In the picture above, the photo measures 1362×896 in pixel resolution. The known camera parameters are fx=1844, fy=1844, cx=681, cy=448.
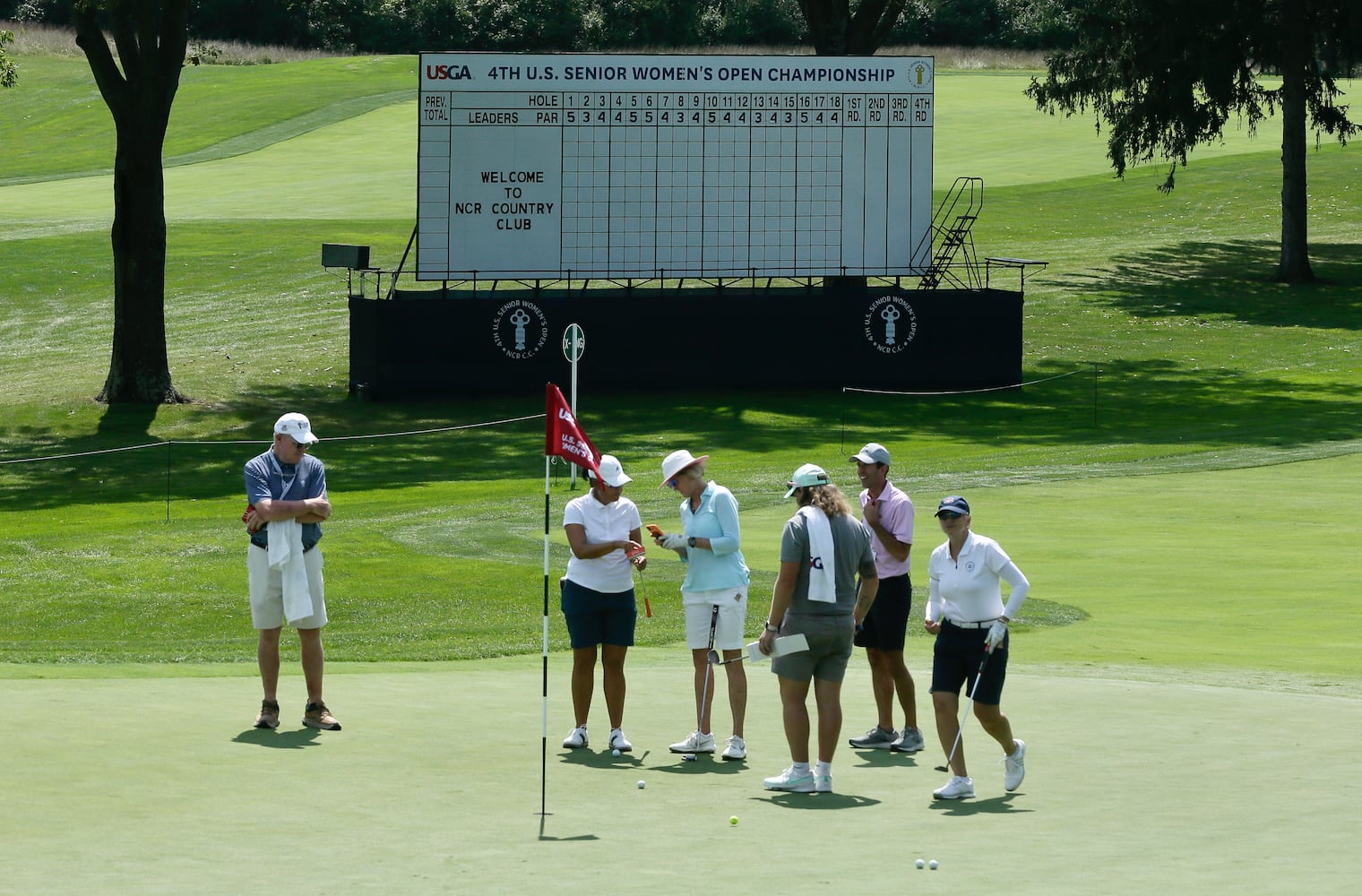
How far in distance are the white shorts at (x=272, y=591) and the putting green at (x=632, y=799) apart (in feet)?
2.30

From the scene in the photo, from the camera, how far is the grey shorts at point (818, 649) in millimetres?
10516

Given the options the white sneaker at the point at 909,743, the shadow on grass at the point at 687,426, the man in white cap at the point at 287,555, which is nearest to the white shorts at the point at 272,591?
the man in white cap at the point at 287,555

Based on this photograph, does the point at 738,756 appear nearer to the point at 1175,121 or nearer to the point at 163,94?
the point at 163,94

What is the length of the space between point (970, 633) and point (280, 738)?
434cm

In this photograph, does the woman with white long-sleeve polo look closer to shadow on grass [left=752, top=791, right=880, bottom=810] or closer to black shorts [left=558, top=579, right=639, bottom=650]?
black shorts [left=558, top=579, right=639, bottom=650]

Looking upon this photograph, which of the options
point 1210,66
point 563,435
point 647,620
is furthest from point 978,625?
point 1210,66

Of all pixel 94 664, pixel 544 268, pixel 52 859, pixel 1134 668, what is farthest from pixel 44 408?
pixel 52 859

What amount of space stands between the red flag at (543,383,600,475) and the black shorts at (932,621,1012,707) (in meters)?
2.37

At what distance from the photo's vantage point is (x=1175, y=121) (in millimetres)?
49281

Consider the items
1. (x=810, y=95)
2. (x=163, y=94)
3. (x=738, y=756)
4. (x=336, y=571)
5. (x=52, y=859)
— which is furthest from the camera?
(x=810, y=95)

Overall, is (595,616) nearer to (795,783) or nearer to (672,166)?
(795,783)

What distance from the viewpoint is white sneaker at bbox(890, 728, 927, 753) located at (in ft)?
38.2

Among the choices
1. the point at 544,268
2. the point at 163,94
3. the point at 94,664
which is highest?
the point at 163,94

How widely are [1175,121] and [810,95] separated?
1633cm
